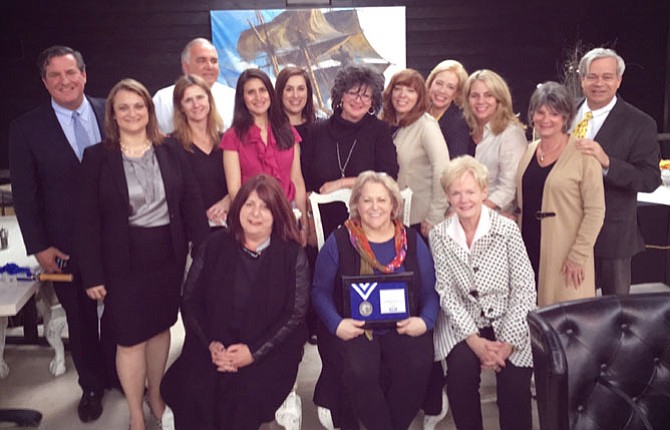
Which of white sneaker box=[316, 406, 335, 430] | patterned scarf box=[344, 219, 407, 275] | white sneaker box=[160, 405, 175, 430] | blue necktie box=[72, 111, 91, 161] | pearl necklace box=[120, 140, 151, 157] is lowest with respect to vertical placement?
white sneaker box=[316, 406, 335, 430]

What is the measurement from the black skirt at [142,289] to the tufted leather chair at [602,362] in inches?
57.9

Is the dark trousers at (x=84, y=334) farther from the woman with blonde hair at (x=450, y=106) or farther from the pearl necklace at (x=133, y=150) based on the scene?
the woman with blonde hair at (x=450, y=106)

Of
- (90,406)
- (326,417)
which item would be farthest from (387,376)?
(90,406)

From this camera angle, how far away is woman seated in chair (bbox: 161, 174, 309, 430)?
2344mm

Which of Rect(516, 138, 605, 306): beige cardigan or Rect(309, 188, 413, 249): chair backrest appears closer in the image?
Rect(516, 138, 605, 306): beige cardigan

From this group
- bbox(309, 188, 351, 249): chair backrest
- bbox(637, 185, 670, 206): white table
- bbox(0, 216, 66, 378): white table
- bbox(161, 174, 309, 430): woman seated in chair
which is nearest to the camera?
bbox(161, 174, 309, 430): woman seated in chair

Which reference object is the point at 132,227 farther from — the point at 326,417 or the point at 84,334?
the point at 326,417

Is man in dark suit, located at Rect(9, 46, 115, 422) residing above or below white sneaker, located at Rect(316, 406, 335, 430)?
above

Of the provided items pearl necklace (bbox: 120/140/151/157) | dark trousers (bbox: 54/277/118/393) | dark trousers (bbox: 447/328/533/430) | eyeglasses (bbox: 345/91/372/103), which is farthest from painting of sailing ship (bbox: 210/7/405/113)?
dark trousers (bbox: 447/328/533/430)

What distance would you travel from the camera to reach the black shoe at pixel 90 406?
2.85 metres

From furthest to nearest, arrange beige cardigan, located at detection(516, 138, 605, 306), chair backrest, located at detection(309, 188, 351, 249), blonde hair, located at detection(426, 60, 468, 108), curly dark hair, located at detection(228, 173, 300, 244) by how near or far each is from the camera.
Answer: blonde hair, located at detection(426, 60, 468, 108) → chair backrest, located at detection(309, 188, 351, 249) → beige cardigan, located at detection(516, 138, 605, 306) → curly dark hair, located at detection(228, 173, 300, 244)

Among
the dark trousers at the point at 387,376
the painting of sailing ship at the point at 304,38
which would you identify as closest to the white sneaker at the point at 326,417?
the dark trousers at the point at 387,376

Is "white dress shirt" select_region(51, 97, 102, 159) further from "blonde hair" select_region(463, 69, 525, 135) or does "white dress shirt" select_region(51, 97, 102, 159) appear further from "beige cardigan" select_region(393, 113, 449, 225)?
"blonde hair" select_region(463, 69, 525, 135)

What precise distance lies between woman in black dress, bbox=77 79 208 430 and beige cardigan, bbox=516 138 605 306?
154cm
